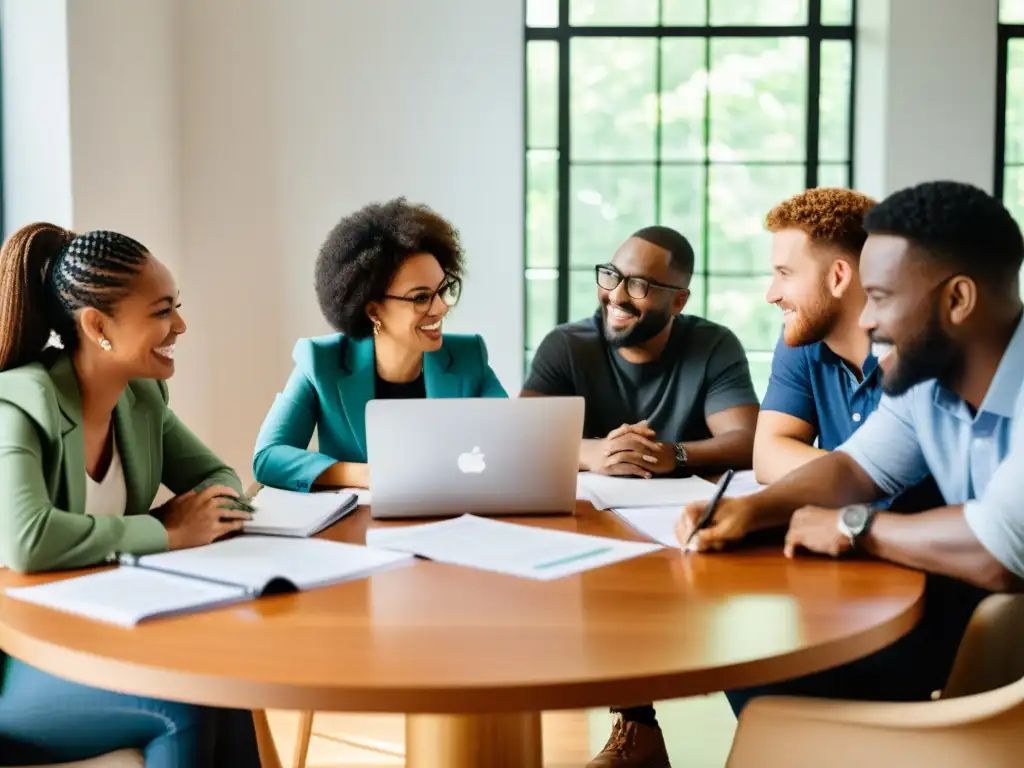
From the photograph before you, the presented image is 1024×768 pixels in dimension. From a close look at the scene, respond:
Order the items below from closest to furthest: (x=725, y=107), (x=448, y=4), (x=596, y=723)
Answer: (x=596, y=723)
(x=448, y=4)
(x=725, y=107)

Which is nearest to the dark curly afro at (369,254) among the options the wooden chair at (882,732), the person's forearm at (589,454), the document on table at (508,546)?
the person's forearm at (589,454)

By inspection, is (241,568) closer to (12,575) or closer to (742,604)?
(12,575)

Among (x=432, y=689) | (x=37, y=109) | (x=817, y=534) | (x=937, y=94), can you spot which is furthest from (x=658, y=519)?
(x=937, y=94)

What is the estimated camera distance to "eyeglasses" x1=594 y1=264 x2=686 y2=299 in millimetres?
2895

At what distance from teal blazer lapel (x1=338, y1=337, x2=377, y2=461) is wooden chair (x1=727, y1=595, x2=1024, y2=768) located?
131 centimetres

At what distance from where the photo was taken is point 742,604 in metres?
1.34

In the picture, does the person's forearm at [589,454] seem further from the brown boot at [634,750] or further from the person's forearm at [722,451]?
the brown boot at [634,750]

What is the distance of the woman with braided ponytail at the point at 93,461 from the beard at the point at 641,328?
1256mm

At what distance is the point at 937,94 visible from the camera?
459cm

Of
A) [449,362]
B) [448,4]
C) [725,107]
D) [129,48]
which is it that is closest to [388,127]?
[448,4]

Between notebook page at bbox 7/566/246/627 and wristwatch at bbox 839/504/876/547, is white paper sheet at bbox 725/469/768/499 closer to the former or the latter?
wristwatch at bbox 839/504/876/547

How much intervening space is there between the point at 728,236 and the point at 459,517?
3.34 m

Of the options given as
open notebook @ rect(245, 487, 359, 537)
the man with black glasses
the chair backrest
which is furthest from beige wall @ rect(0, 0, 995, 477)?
the chair backrest

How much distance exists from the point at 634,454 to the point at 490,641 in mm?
1194
